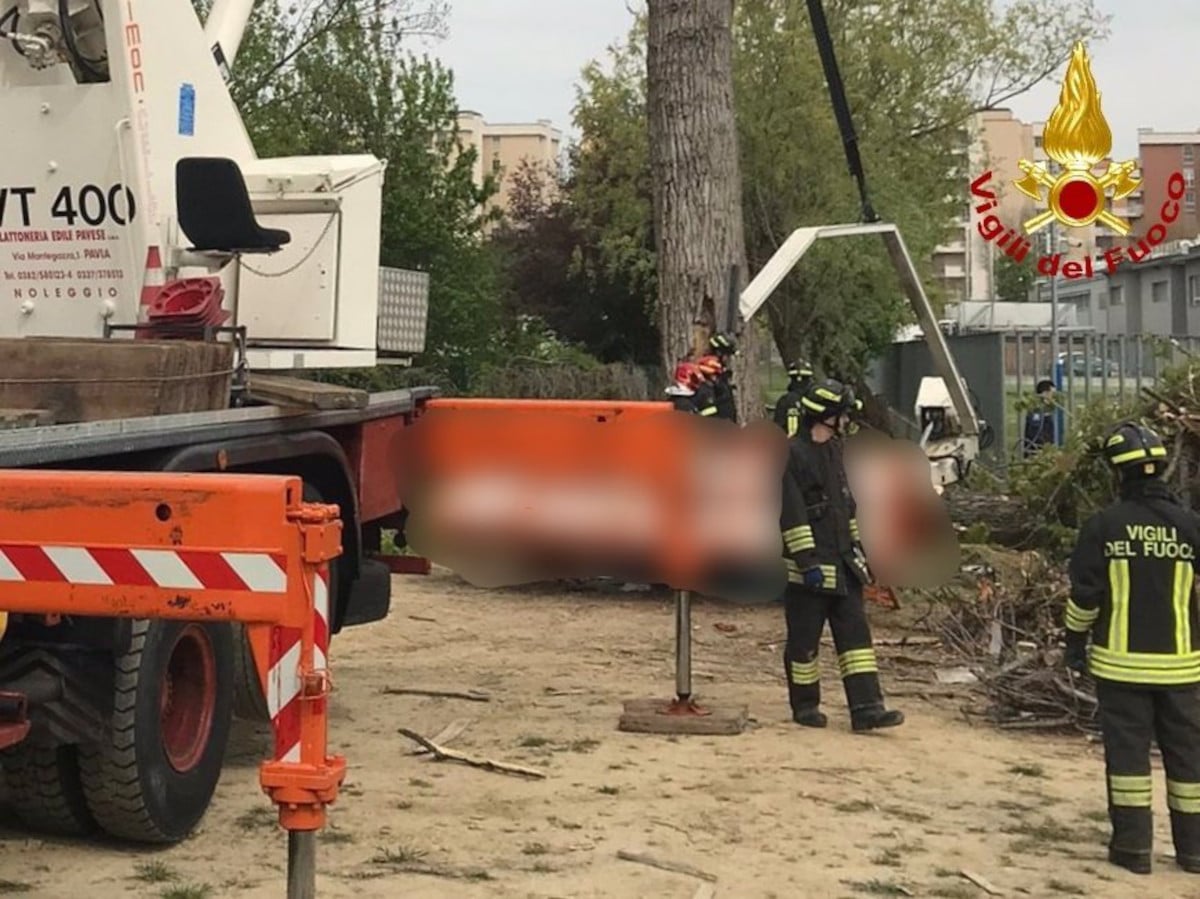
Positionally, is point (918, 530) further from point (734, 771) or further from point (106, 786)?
point (106, 786)

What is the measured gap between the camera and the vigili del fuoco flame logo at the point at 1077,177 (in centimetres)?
1558

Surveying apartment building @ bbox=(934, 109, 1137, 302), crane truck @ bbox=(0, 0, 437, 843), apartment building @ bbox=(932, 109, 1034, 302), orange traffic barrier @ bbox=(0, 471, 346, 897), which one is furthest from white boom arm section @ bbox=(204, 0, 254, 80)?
apartment building @ bbox=(932, 109, 1034, 302)

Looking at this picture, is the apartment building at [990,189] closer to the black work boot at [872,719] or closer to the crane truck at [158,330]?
the black work boot at [872,719]

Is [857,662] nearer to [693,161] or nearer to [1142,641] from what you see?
[1142,641]

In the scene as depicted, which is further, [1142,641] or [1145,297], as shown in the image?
[1145,297]

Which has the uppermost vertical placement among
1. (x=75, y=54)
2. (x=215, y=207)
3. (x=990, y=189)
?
(x=990, y=189)

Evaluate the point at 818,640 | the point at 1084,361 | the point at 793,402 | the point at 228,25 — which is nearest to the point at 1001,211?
the point at 1084,361

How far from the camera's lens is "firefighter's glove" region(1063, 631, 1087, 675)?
6066 mm

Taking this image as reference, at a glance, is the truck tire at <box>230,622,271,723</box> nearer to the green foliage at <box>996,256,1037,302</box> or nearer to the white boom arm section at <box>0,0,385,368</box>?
the white boom arm section at <box>0,0,385,368</box>

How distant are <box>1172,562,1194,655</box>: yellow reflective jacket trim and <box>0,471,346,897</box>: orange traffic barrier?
3582mm

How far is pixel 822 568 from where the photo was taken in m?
7.93

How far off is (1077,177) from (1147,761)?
11.2 m

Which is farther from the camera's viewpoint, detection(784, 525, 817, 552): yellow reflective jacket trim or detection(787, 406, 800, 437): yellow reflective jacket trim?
detection(787, 406, 800, 437): yellow reflective jacket trim

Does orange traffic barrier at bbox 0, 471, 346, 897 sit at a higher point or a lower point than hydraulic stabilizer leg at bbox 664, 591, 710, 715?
higher
